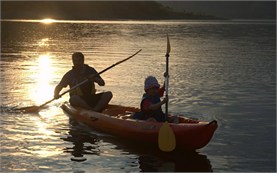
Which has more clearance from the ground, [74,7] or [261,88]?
[74,7]

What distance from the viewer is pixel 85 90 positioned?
14219 millimetres

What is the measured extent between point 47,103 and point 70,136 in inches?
118

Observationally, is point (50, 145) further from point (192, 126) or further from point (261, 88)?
point (261, 88)

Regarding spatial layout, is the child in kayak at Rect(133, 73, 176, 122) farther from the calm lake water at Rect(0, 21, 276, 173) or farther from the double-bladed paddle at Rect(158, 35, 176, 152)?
the calm lake water at Rect(0, 21, 276, 173)

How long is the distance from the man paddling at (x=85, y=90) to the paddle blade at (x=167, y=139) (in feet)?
11.4

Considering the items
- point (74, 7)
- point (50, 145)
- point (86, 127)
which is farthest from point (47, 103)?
point (74, 7)

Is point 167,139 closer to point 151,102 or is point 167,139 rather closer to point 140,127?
point 140,127

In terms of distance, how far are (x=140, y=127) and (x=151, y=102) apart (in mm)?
490

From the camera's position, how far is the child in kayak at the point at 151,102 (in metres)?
11.3

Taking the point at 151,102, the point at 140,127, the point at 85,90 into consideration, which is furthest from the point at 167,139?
the point at 85,90

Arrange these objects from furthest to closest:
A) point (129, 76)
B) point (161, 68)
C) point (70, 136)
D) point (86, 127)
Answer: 1. point (161, 68)
2. point (129, 76)
3. point (86, 127)
4. point (70, 136)

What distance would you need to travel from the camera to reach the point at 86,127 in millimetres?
13273

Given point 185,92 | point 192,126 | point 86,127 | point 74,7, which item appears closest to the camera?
point 192,126

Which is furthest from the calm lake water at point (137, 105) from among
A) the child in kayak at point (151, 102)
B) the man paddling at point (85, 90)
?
the child in kayak at point (151, 102)
